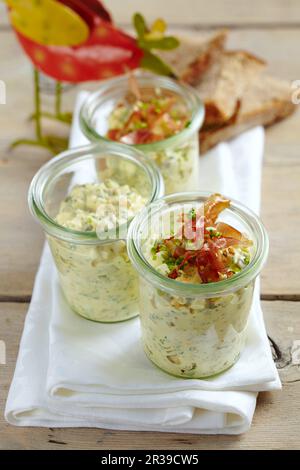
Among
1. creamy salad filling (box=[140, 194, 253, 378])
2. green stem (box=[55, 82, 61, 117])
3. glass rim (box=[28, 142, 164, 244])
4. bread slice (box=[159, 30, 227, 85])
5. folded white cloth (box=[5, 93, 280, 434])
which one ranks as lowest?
folded white cloth (box=[5, 93, 280, 434])

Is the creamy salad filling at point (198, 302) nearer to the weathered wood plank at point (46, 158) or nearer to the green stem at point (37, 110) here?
the weathered wood plank at point (46, 158)

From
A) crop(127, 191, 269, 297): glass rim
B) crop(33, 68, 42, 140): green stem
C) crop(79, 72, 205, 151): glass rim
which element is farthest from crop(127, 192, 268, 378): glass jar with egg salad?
crop(33, 68, 42, 140): green stem

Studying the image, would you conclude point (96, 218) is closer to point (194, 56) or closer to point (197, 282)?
point (197, 282)

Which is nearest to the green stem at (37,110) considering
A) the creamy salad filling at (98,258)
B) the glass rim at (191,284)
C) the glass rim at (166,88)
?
the glass rim at (166,88)

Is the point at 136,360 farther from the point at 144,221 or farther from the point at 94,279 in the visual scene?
the point at 144,221

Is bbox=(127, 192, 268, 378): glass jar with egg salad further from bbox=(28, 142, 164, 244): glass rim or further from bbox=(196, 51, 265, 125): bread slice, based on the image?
bbox=(196, 51, 265, 125): bread slice

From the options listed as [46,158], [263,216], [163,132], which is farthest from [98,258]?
[46,158]
